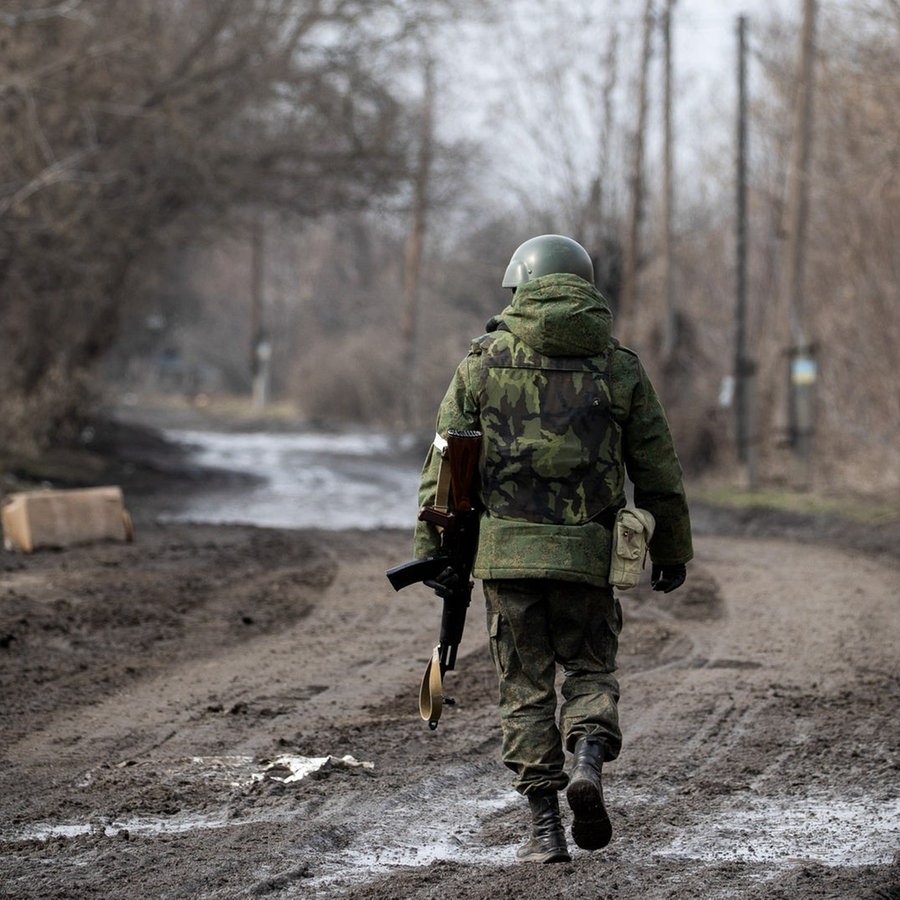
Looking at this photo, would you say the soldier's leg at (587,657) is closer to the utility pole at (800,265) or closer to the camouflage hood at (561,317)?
the camouflage hood at (561,317)

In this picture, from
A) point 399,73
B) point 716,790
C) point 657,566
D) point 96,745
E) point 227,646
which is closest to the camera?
point 657,566

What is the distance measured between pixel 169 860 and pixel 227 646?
440 cm

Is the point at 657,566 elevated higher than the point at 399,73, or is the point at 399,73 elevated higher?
the point at 399,73

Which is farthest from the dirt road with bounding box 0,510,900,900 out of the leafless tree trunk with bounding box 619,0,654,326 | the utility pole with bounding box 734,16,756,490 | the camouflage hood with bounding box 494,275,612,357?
the leafless tree trunk with bounding box 619,0,654,326

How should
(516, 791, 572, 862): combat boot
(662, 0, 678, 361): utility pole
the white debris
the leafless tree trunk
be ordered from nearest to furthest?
(516, 791, 572, 862): combat boot < the white debris < (662, 0, 678, 361): utility pole < the leafless tree trunk

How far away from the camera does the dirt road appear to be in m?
4.77

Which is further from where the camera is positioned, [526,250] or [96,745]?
[96,745]

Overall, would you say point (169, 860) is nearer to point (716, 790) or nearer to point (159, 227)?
point (716, 790)

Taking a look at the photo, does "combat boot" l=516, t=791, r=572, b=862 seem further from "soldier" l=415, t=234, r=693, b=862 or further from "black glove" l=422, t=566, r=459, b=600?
"black glove" l=422, t=566, r=459, b=600

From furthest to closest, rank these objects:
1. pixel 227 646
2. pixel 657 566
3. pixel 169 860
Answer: pixel 227 646 → pixel 657 566 → pixel 169 860

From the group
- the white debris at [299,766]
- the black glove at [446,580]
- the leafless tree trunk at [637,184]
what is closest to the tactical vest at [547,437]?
the black glove at [446,580]

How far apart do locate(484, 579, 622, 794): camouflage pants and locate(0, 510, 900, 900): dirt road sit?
0.33m

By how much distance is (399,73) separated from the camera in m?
23.9

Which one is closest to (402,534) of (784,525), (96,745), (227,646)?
(784,525)
